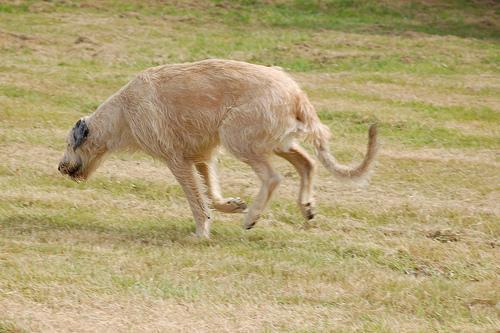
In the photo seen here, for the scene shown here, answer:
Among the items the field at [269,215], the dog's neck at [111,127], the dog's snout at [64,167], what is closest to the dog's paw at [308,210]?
the field at [269,215]

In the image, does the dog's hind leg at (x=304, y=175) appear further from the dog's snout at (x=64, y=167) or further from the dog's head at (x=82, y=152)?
the dog's snout at (x=64, y=167)

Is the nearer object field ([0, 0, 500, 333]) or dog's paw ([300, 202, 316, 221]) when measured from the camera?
field ([0, 0, 500, 333])

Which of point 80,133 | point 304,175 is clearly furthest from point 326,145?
point 80,133

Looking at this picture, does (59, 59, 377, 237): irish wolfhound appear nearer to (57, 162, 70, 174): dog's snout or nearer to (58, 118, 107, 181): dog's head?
(58, 118, 107, 181): dog's head

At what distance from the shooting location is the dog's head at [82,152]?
29.4 feet

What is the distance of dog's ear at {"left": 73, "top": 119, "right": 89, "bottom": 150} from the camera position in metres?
8.96

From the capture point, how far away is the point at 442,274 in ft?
25.5

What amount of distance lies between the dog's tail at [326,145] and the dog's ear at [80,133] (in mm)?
2011

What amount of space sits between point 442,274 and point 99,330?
2.92 metres

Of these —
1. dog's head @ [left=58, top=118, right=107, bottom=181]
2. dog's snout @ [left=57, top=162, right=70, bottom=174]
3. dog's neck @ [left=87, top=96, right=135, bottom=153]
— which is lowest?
dog's snout @ [left=57, top=162, right=70, bottom=174]

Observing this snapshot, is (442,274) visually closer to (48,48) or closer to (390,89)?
(390,89)

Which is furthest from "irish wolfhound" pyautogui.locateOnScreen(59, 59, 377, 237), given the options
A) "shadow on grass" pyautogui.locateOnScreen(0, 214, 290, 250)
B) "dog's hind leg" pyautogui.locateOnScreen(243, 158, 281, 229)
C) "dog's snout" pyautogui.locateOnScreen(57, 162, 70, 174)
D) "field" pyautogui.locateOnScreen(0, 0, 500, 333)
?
"field" pyautogui.locateOnScreen(0, 0, 500, 333)

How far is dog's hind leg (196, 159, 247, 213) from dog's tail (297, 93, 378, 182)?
0.85m

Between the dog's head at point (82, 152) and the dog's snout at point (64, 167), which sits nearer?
the dog's head at point (82, 152)
